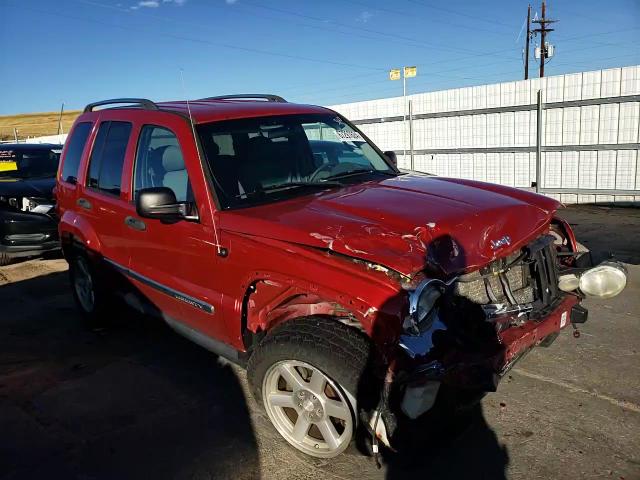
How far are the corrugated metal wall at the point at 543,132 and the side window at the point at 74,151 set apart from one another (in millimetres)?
10075

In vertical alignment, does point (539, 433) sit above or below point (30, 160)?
below

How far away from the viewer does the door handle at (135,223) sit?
3.89m

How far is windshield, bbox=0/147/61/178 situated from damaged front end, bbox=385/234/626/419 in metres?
8.27

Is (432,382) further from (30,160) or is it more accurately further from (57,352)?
(30,160)

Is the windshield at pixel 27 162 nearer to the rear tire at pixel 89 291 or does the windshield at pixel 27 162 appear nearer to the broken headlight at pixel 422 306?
the rear tire at pixel 89 291

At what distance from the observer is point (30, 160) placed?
29.9 ft

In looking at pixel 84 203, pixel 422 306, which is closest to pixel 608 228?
pixel 422 306

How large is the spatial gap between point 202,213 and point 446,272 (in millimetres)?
1560

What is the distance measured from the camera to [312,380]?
111 inches

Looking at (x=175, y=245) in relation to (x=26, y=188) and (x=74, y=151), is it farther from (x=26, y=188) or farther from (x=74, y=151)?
(x=26, y=188)

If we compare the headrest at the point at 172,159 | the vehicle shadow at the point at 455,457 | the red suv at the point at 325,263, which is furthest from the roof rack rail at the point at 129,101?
the vehicle shadow at the point at 455,457

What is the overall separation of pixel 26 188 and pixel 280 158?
5994 millimetres

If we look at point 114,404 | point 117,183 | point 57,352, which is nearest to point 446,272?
point 114,404

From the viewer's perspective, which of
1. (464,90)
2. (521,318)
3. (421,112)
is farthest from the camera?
(421,112)
